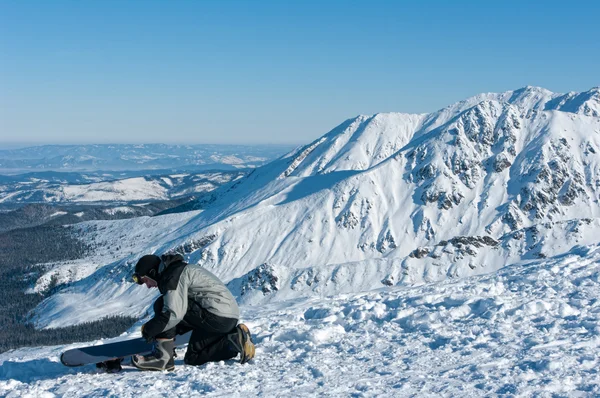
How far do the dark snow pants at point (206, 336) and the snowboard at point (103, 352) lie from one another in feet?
3.23

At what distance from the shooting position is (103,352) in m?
12.8

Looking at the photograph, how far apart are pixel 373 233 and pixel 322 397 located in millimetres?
158008

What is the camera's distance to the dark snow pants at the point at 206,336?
499 inches

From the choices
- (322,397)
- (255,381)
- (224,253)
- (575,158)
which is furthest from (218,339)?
(575,158)

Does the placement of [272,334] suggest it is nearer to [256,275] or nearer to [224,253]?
[256,275]

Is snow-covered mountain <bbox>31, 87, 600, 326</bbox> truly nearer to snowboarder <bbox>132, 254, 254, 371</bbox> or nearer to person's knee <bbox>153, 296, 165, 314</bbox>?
snowboarder <bbox>132, 254, 254, 371</bbox>

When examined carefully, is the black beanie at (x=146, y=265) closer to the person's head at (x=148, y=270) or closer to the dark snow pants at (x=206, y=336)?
the person's head at (x=148, y=270)

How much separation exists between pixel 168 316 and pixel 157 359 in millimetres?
1116

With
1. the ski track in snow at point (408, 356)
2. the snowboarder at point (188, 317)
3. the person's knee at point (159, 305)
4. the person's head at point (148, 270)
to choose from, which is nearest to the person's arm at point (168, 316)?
the snowboarder at point (188, 317)

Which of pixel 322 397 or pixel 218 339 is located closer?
pixel 322 397

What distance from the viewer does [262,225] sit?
171875mm

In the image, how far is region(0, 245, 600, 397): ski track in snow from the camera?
1042 cm

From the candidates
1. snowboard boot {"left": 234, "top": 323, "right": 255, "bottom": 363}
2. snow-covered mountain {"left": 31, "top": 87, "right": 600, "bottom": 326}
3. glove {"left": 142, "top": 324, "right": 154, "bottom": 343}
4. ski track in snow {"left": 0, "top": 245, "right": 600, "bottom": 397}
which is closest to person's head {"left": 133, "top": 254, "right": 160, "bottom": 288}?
glove {"left": 142, "top": 324, "right": 154, "bottom": 343}

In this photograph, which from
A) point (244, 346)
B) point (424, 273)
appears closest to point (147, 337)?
point (244, 346)
